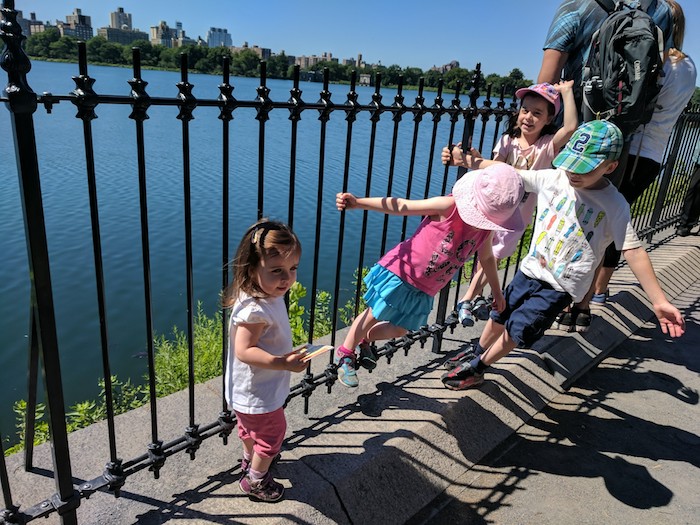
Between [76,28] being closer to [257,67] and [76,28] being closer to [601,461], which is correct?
[257,67]

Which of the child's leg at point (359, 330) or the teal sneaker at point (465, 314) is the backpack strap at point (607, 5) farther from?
the child's leg at point (359, 330)

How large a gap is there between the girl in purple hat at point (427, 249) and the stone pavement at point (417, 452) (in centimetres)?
34

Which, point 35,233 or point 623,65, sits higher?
point 623,65

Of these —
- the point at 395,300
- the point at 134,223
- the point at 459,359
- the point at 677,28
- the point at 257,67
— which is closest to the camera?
the point at 395,300

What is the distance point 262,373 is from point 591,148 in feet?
6.34

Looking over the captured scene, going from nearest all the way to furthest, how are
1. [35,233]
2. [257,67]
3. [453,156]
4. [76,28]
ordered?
[35,233], [453,156], [257,67], [76,28]

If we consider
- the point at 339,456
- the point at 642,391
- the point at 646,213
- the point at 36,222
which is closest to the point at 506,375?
the point at 642,391

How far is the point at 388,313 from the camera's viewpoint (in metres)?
2.87

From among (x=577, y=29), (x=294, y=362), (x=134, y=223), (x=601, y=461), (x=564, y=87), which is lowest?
(x=134, y=223)

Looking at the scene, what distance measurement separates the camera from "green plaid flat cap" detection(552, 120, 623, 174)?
8.88 feet

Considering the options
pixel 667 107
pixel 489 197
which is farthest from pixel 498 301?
pixel 667 107

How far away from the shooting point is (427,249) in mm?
2820

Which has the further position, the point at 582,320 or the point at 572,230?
the point at 582,320

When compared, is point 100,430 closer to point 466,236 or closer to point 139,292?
point 466,236
